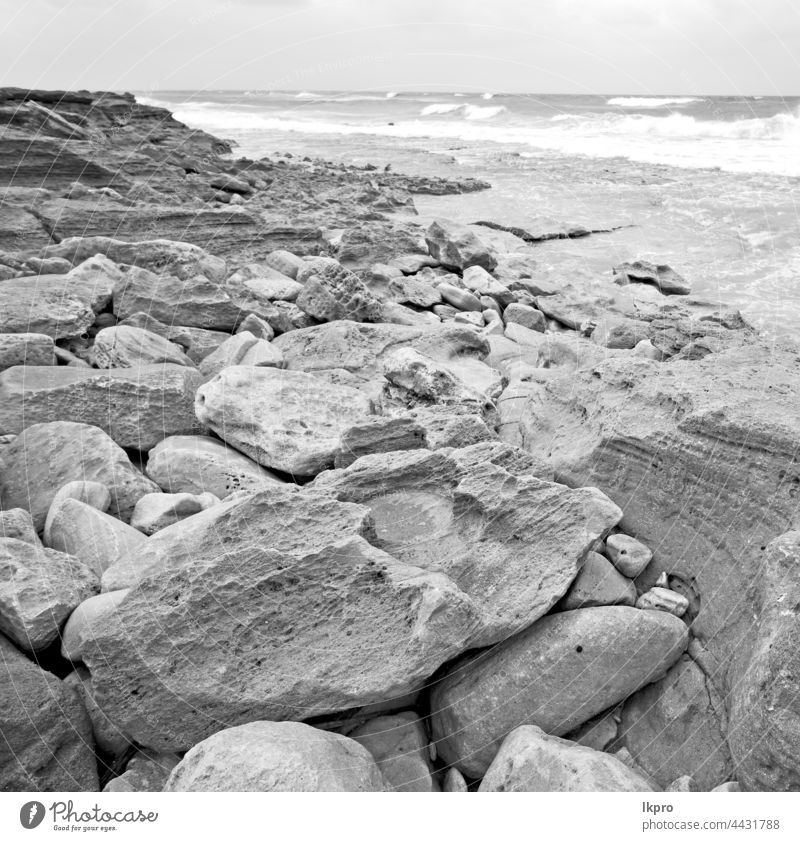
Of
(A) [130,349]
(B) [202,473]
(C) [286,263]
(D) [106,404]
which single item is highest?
(C) [286,263]

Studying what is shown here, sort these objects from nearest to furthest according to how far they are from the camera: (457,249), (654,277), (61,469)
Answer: (61,469) → (457,249) → (654,277)

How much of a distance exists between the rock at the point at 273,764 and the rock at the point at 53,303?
3.58 m

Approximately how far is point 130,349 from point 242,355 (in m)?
0.81

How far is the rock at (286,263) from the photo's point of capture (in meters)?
8.82

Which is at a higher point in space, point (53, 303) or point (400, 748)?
point (53, 303)

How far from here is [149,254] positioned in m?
7.49

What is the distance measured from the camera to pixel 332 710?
2.68 meters

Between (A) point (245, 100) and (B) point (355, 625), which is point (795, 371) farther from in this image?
(A) point (245, 100)

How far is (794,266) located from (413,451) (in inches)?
366

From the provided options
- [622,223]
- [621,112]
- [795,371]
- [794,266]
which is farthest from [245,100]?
[795,371]

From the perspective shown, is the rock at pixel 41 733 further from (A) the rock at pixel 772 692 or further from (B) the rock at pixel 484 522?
(A) the rock at pixel 772 692

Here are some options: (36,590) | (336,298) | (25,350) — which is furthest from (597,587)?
(336,298)

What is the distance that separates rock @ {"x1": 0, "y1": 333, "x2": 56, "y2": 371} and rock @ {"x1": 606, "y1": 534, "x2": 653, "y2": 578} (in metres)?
3.93

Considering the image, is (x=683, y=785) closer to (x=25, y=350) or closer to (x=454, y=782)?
(x=454, y=782)
